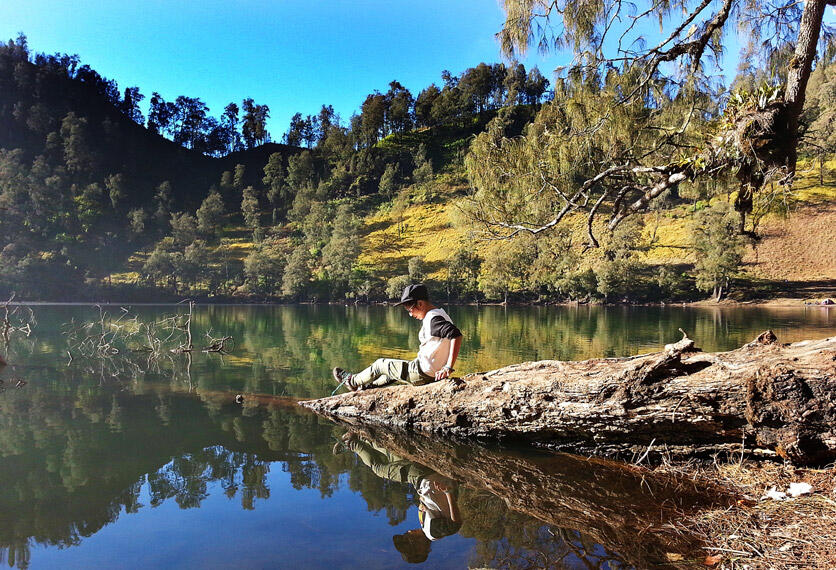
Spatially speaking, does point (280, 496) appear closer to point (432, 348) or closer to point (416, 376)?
point (416, 376)

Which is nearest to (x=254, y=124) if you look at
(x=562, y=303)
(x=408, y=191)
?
(x=408, y=191)

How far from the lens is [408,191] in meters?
88.9

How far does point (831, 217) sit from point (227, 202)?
97.0 m

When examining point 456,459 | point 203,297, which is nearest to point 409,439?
point 456,459

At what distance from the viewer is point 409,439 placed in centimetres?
601

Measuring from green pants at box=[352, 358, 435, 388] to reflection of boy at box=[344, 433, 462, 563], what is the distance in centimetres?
90

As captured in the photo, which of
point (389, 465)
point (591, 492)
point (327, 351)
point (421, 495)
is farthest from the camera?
point (327, 351)

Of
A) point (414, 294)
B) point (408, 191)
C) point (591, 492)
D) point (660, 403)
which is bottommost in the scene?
point (591, 492)

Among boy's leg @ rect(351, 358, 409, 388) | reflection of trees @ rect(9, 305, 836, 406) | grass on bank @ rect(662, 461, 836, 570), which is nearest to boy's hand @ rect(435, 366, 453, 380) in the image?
boy's leg @ rect(351, 358, 409, 388)

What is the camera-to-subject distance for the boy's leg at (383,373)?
21.2 ft

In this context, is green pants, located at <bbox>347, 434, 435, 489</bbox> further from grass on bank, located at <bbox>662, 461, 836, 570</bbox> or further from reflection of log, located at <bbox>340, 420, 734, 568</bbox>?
grass on bank, located at <bbox>662, 461, 836, 570</bbox>

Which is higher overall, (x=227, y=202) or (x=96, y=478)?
(x=227, y=202)

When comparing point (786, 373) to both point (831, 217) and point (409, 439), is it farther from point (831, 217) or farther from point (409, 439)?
point (831, 217)

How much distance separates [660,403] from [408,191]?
8620cm
